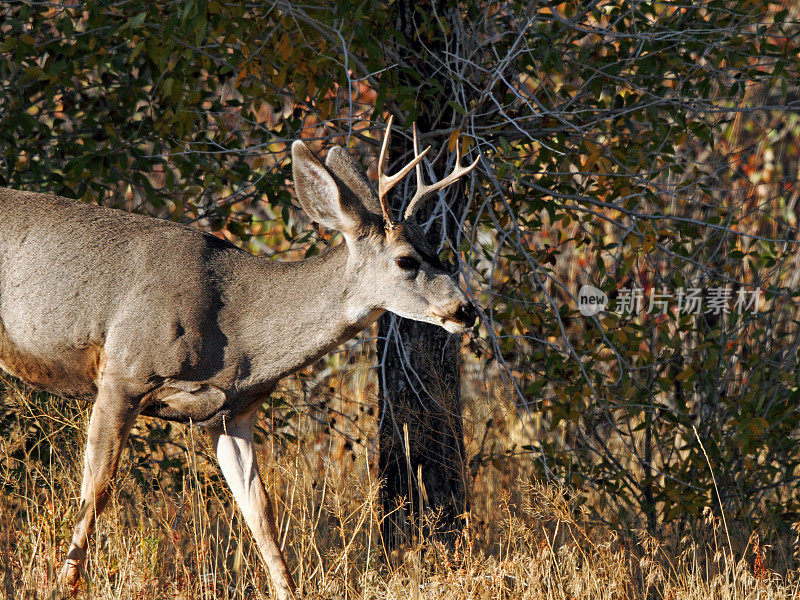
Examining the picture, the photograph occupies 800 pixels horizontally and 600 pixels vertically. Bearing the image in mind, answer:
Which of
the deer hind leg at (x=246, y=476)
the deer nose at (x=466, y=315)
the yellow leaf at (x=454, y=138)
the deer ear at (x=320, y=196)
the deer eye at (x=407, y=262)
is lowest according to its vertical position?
the deer hind leg at (x=246, y=476)

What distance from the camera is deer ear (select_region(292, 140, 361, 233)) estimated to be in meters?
4.17

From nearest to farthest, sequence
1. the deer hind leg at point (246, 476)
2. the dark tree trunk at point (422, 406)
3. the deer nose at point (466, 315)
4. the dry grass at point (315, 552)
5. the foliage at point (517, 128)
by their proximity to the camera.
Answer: the dry grass at point (315, 552) → the deer nose at point (466, 315) → the deer hind leg at point (246, 476) → the foliage at point (517, 128) → the dark tree trunk at point (422, 406)

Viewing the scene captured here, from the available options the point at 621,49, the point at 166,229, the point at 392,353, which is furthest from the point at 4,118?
the point at 621,49

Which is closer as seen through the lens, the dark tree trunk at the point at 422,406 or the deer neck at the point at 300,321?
the deer neck at the point at 300,321

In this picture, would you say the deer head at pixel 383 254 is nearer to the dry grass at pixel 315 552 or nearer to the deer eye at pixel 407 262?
the deer eye at pixel 407 262

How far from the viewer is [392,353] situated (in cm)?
570

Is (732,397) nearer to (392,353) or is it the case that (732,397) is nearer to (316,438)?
(392,353)

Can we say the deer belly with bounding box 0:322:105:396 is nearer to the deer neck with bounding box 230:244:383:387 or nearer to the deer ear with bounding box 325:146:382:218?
the deer neck with bounding box 230:244:383:387

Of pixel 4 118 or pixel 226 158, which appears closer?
pixel 4 118

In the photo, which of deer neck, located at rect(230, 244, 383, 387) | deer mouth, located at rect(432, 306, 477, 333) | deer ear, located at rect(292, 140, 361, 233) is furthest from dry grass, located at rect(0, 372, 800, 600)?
deer ear, located at rect(292, 140, 361, 233)

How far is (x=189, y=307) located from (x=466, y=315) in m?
1.18

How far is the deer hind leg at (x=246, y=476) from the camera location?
4.50 meters

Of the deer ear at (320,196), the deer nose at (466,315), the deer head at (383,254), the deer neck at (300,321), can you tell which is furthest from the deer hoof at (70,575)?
the deer nose at (466,315)

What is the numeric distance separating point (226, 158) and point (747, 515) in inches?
157
